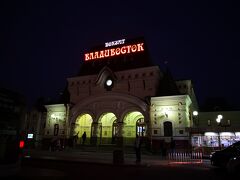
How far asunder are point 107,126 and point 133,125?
482 cm

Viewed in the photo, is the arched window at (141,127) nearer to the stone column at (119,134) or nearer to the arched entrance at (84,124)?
the stone column at (119,134)

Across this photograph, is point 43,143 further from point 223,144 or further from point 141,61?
point 223,144

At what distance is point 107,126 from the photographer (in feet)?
120

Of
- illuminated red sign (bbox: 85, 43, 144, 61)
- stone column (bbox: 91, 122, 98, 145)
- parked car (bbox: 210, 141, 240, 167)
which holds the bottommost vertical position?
parked car (bbox: 210, 141, 240, 167)

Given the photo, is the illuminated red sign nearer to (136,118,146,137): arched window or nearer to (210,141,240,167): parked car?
(136,118,146,137): arched window

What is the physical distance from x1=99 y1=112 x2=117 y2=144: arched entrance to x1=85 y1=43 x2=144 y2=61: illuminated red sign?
35.3 feet

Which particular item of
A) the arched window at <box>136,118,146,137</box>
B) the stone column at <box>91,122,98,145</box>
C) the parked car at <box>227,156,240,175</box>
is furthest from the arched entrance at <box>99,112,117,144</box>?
the parked car at <box>227,156,240,175</box>

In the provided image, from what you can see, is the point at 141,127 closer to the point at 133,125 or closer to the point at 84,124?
the point at 133,125

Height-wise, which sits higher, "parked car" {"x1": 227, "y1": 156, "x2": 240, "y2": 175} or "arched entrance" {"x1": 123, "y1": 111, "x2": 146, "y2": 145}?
"arched entrance" {"x1": 123, "y1": 111, "x2": 146, "y2": 145}

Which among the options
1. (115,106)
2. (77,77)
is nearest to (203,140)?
(115,106)

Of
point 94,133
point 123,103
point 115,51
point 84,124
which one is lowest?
point 94,133

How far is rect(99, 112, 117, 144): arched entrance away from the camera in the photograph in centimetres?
3511

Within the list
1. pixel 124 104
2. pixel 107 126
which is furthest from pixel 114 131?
pixel 124 104

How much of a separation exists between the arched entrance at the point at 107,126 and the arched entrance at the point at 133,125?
234 centimetres
